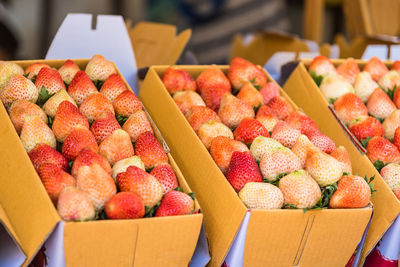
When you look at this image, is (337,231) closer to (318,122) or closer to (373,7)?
(318,122)

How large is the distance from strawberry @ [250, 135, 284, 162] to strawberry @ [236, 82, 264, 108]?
11.0 inches

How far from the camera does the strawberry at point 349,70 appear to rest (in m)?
1.91

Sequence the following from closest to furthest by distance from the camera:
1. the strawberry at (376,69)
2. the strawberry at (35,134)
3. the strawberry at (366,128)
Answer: the strawberry at (35,134) → the strawberry at (366,128) → the strawberry at (376,69)

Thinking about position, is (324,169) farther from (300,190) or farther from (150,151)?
(150,151)

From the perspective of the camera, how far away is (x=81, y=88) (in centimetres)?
150

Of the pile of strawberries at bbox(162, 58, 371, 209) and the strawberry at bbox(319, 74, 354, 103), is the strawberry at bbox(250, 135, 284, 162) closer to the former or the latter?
the pile of strawberries at bbox(162, 58, 371, 209)

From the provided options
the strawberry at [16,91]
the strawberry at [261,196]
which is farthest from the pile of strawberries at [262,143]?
the strawberry at [16,91]

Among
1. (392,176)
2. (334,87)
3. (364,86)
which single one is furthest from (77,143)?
(364,86)

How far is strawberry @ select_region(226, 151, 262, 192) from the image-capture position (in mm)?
1264

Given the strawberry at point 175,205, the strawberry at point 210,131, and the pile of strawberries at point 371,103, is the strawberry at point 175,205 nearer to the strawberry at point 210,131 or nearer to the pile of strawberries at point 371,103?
the strawberry at point 210,131

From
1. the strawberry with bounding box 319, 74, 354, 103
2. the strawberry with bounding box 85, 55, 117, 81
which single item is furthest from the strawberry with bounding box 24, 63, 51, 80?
the strawberry with bounding box 319, 74, 354, 103

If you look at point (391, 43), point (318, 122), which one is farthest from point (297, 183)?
point (391, 43)

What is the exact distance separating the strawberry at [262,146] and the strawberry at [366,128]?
34 centimetres

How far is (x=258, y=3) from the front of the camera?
3057 mm
